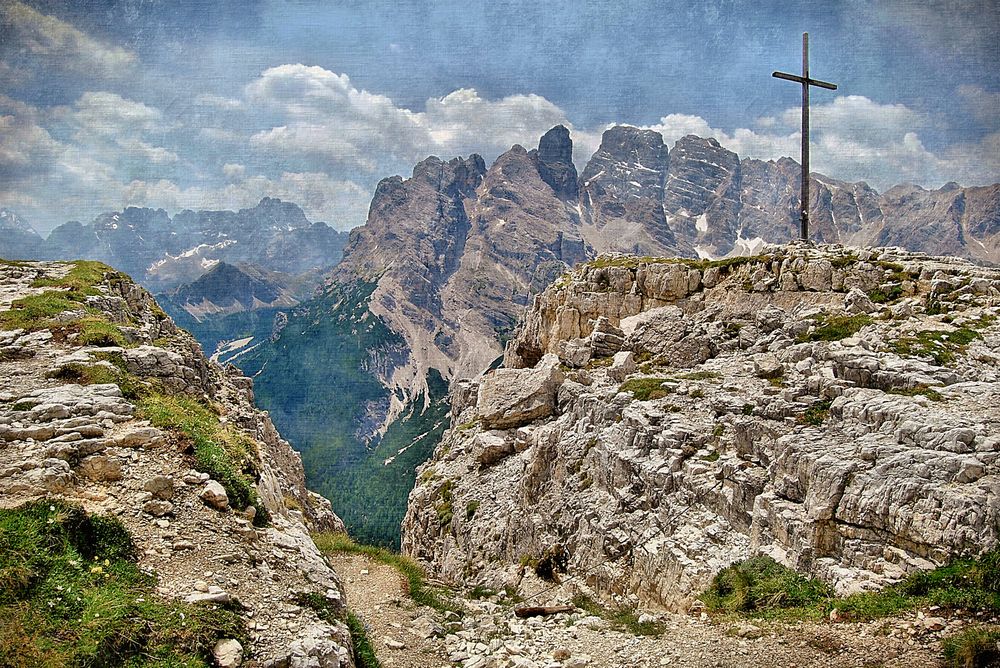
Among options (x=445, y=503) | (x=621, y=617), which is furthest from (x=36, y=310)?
(x=621, y=617)

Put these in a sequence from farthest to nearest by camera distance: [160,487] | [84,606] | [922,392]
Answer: [922,392], [160,487], [84,606]

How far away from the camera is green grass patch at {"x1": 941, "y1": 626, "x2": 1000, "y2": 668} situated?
29.4 ft

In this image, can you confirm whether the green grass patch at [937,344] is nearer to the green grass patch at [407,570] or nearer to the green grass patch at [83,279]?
the green grass patch at [407,570]

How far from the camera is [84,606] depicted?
8.12 m

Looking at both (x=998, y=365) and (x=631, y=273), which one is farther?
(x=631, y=273)

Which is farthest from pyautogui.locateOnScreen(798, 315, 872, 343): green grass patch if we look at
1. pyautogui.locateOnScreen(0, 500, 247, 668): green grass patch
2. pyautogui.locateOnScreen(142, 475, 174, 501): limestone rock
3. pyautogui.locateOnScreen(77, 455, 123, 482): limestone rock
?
pyautogui.locateOnScreen(77, 455, 123, 482): limestone rock

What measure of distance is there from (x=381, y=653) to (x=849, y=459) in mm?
13843

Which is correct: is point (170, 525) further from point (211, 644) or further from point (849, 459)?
point (849, 459)

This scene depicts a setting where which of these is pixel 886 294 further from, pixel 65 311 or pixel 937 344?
pixel 65 311

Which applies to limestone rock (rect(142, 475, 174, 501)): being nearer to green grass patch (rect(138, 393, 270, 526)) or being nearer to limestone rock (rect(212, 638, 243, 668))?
green grass patch (rect(138, 393, 270, 526))

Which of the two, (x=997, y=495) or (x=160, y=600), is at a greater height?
(x=997, y=495)

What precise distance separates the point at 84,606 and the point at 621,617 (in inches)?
511

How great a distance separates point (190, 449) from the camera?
42.4 ft

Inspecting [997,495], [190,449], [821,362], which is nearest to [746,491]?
[997,495]
